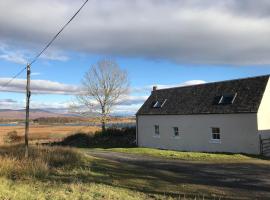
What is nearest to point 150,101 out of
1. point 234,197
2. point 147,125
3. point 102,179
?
point 147,125

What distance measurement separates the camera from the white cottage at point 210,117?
28.7 m

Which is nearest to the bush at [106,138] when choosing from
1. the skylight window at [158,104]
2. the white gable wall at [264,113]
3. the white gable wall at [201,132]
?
the white gable wall at [201,132]

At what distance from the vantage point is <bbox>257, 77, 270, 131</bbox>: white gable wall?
28.2m

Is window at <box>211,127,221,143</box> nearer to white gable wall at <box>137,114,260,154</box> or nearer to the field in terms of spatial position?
white gable wall at <box>137,114,260,154</box>

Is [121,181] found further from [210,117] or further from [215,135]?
[210,117]

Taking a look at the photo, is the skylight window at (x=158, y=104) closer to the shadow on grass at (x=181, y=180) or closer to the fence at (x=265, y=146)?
the fence at (x=265, y=146)

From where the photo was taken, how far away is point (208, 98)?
111 feet

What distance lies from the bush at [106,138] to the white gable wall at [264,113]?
17508 mm

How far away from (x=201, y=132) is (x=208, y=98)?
3.35 m

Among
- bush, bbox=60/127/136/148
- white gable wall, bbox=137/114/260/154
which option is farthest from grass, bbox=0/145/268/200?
bush, bbox=60/127/136/148

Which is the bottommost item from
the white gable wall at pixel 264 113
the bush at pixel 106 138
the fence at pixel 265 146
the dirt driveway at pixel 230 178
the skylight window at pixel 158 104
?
the dirt driveway at pixel 230 178

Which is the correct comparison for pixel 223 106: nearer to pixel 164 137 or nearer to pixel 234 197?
pixel 164 137

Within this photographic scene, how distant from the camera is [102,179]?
14438 millimetres

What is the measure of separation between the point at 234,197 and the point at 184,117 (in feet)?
75.1
